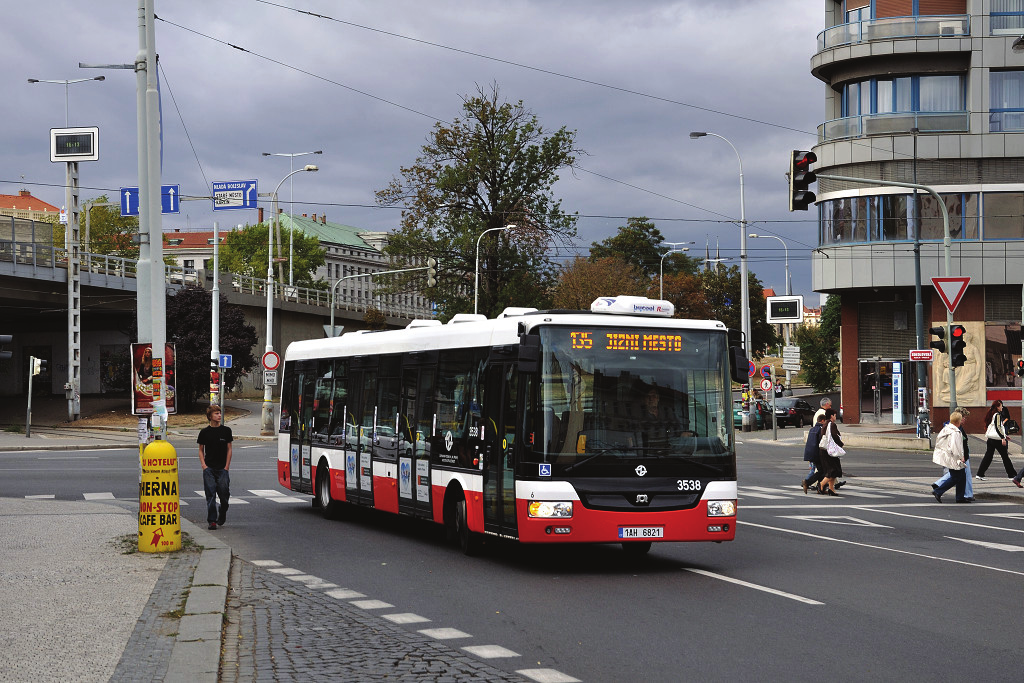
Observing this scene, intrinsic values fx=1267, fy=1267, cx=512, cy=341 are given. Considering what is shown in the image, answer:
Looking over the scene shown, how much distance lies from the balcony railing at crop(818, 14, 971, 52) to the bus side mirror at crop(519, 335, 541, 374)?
38.3 m

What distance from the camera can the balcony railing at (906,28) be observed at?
47.1 meters

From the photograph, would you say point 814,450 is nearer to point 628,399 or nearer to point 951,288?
point 951,288

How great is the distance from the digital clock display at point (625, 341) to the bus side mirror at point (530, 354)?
392mm

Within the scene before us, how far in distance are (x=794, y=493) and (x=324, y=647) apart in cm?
1717

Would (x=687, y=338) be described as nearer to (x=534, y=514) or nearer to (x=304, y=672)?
(x=534, y=514)

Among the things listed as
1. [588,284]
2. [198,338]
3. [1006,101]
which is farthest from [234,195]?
[588,284]

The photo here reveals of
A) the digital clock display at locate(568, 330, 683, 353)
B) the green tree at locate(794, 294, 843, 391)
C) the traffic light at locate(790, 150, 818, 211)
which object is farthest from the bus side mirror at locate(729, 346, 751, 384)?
the green tree at locate(794, 294, 843, 391)

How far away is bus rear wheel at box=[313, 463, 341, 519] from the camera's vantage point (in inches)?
761

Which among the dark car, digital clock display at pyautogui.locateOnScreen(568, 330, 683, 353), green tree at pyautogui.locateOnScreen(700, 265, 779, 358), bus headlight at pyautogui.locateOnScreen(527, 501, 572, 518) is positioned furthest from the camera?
green tree at pyautogui.locateOnScreen(700, 265, 779, 358)

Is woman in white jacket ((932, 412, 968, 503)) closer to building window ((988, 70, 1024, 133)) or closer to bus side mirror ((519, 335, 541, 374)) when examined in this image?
bus side mirror ((519, 335, 541, 374))

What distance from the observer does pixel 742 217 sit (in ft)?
181

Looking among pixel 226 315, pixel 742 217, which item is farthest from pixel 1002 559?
pixel 226 315

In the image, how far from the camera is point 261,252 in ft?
370

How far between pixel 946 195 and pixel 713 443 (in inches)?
1452
